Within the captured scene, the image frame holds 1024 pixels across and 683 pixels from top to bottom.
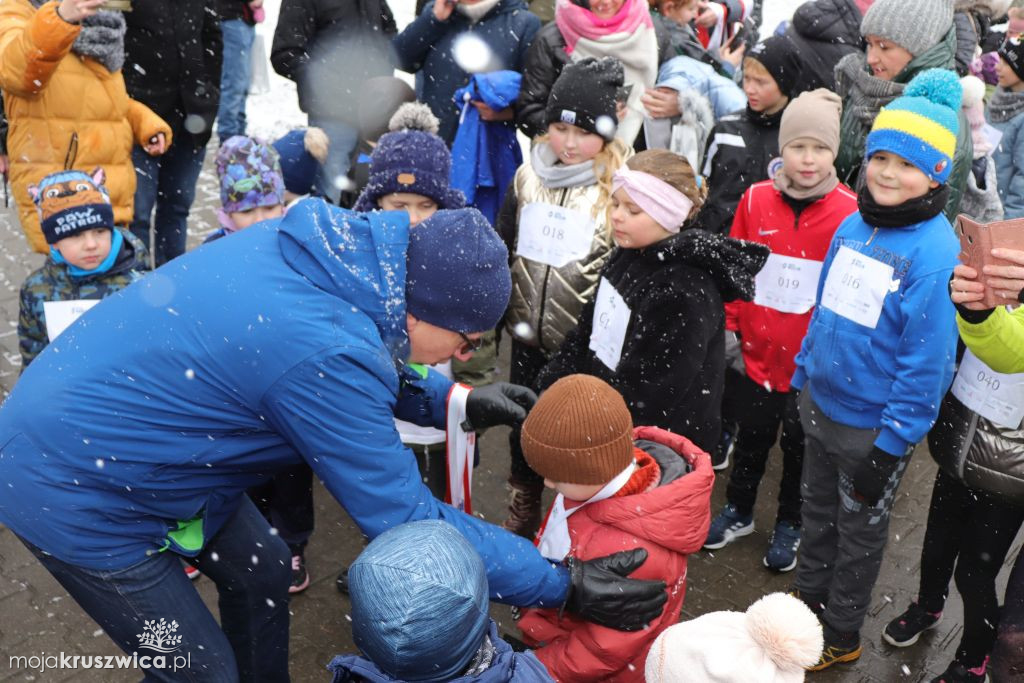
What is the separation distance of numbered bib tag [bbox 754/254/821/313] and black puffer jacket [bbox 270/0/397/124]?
295 cm

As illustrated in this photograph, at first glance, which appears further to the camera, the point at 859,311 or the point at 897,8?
the point at 897,8

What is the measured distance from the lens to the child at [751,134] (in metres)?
4.41

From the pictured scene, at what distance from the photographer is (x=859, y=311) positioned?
3236 millimetres

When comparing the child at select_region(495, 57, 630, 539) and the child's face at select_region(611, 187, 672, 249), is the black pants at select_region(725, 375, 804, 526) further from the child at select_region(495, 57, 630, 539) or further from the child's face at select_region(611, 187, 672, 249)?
the child's face at select_region(611, 187, 672, 249)

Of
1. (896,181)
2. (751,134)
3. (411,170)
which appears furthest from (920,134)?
(411,170)

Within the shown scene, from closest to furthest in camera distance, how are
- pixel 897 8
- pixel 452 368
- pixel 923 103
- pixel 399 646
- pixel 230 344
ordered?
pixel 399 646, pixel 230 344, pixel 923 103, pixel 452 368, pixel 897 8

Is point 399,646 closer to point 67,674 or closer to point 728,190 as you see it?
point 67,674

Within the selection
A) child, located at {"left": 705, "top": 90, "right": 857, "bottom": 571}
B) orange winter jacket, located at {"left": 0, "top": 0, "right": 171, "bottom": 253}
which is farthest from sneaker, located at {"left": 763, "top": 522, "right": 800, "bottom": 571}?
orange winter jacket, located at {"left": 0, "top": 0, "right": 171, "bottom": 253}

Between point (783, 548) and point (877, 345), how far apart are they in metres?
1.37

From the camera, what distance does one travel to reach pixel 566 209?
158 inches

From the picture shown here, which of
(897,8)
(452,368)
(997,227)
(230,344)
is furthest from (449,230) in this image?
(897,8)

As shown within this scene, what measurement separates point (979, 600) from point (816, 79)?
10.2 ft

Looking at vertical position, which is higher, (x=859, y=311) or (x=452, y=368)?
(x=859, y=311)

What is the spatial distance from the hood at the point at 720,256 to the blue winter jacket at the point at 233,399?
1.30m
